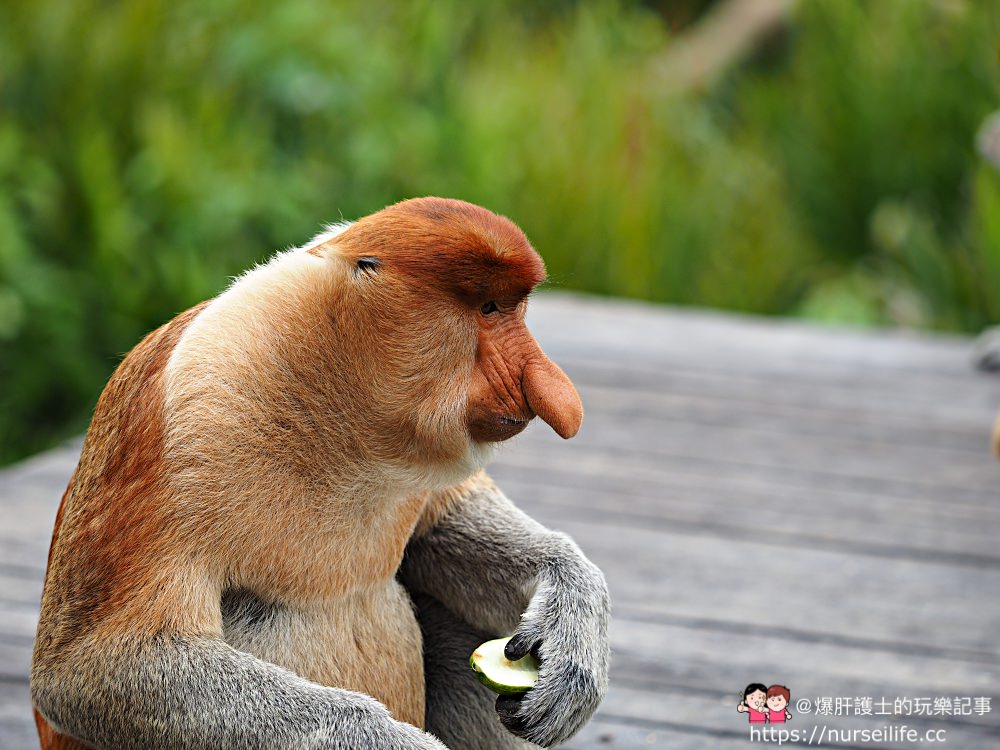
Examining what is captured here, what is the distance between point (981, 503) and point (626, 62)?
4.87 metres

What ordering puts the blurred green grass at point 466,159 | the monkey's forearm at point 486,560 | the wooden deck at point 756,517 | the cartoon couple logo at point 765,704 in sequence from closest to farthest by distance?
the monkey's forearm at point 486,560 → the cartoon couple logo at point 765,704 → the wooden deck at point 756,517 → the blurred green grass at point 466,159

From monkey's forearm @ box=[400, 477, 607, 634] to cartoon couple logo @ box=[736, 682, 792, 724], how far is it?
1.77 feet

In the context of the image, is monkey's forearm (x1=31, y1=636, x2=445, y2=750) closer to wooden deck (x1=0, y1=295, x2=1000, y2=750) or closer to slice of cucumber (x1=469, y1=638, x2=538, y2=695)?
slice of cucumber (x1=469, y1=638, x2=538, y2=695)

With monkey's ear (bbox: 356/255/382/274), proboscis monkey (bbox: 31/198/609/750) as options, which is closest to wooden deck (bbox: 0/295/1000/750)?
proboscis monkey (bbox: 31/198/609/750)

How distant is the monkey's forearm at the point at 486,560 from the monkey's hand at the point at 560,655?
0.03 m

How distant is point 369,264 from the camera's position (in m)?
Result: 1.40

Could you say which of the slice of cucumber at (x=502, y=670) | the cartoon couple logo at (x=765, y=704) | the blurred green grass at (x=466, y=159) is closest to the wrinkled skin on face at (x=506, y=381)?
the slice of cucumber at (x=502, y=670)

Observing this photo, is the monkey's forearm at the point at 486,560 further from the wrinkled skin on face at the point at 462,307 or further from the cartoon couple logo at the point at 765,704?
the cartoon couple logo at the point at 765,704

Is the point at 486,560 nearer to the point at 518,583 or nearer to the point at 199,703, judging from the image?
the point at 518,583

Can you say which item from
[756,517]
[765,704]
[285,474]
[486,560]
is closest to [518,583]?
[486,560]

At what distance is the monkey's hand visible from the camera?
1.53 m

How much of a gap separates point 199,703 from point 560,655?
0.42m

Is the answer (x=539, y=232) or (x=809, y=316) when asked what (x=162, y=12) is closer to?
(x=539, y=232)

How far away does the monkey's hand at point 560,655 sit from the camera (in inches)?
60.3
